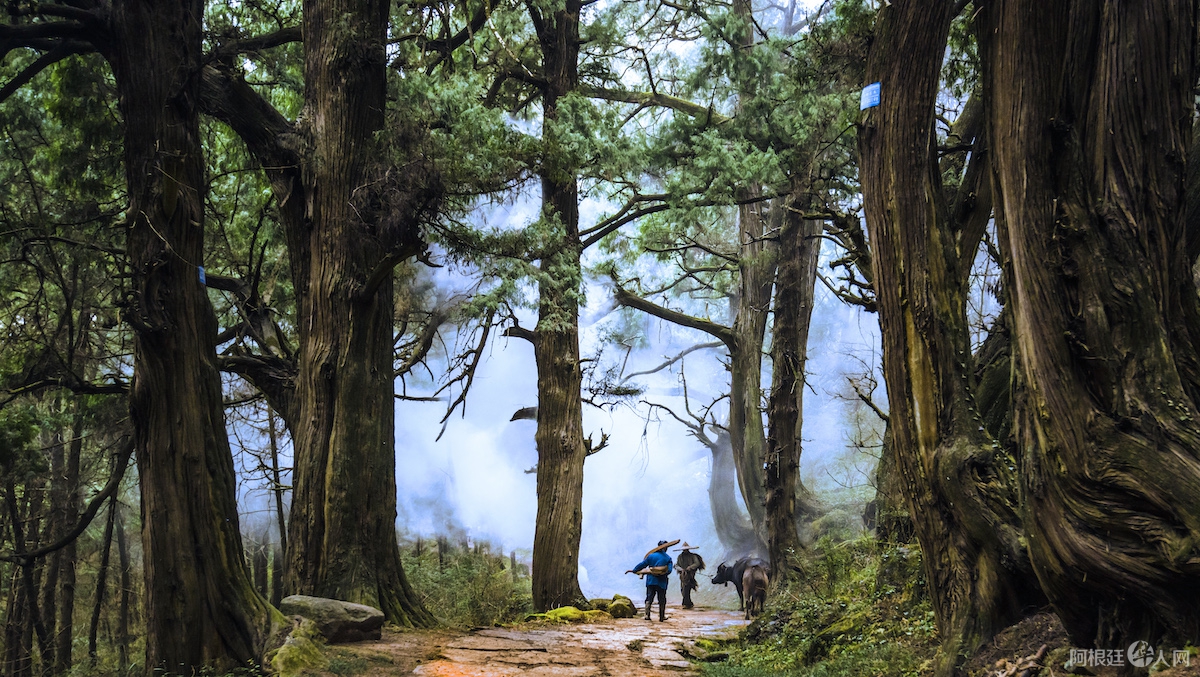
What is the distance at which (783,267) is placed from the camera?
48.2 feet

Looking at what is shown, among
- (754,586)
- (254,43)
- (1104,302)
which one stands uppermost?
(254,43)

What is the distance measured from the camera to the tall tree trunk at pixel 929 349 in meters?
4.84

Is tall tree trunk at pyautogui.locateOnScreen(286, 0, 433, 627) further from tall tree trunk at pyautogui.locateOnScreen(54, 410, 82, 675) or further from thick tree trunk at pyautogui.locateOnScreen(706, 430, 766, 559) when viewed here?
thick tree trunk at pyautogui.locateOnScreen(706, 430, 766, 559)

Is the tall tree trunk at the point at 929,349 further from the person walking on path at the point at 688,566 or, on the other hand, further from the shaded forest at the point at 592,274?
the person walking on path at the point at 688,566

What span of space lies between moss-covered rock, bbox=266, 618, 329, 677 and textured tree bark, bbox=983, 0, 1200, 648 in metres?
4.91

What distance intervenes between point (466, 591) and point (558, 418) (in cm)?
353

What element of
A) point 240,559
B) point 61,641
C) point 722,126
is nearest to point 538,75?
point 722,126

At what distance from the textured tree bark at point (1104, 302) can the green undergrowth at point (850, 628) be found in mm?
2165

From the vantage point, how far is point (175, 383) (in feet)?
22.0

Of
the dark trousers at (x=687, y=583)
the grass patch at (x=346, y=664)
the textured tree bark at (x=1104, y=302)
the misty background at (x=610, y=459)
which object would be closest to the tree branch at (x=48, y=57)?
the grass patch at (x=346, y=664)

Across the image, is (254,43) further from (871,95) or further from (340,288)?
(871,95)

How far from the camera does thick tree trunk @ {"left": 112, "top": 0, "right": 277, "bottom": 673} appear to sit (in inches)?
255

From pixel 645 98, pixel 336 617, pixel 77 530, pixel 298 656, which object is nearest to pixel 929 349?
pixel 298 656

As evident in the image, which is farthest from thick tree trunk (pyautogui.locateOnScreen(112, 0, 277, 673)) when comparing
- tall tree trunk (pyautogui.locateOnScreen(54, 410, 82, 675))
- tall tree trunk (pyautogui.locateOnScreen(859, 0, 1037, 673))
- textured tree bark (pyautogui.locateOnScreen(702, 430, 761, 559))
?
textured tree bark (pyautogui.locateOnScreen(702, 430, 761, 559))
